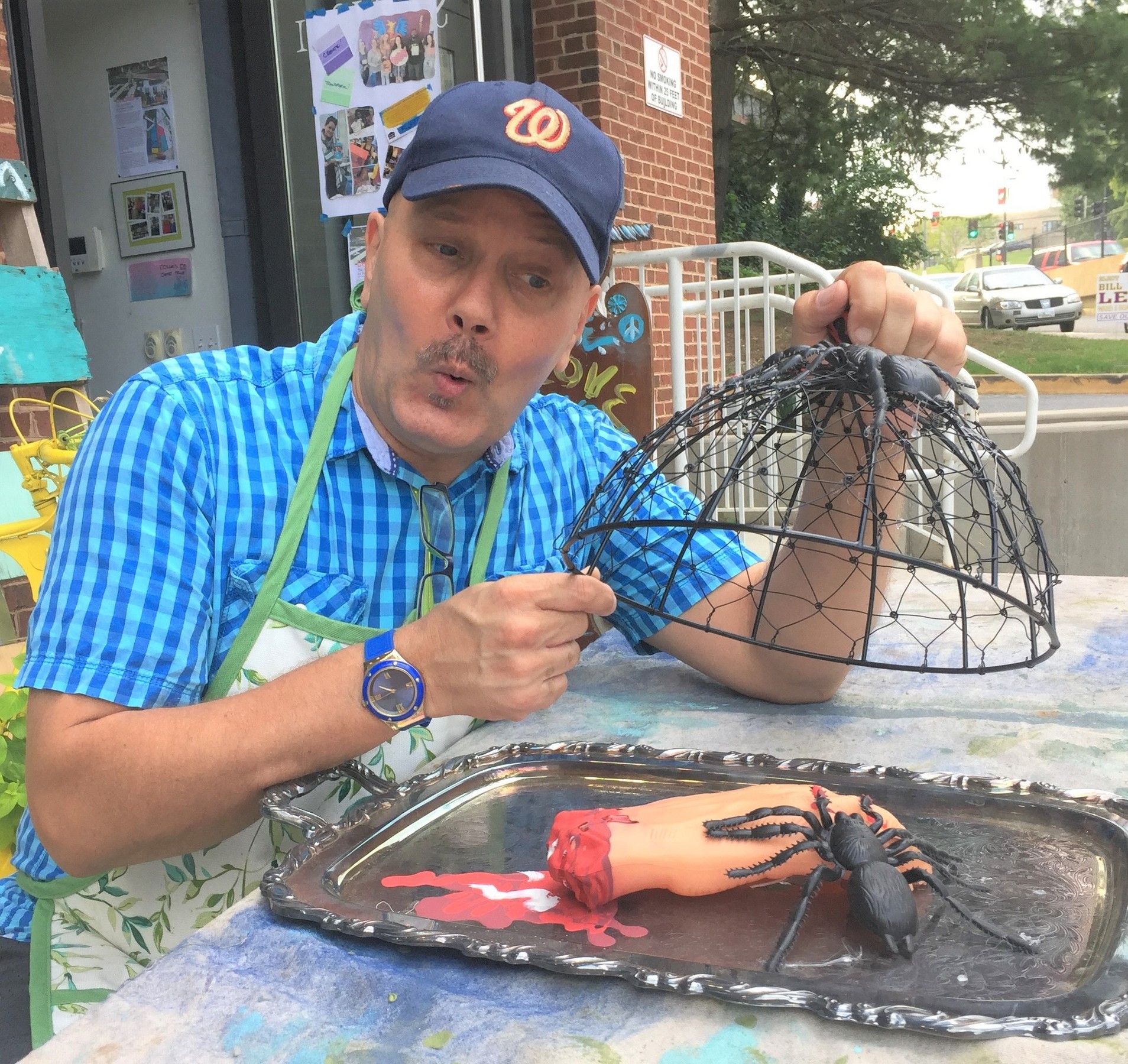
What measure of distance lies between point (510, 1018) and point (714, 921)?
0.21 metres

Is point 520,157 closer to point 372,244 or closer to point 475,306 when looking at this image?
point 475,306

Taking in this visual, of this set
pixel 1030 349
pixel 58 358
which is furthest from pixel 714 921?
pixel 1030 349

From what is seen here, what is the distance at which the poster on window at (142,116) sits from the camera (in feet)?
13.0

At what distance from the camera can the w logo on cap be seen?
1169 mm

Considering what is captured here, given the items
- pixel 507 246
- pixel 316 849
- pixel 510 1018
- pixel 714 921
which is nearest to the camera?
pixel 510 1018

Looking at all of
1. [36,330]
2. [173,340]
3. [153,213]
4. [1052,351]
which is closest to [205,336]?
[173,340]

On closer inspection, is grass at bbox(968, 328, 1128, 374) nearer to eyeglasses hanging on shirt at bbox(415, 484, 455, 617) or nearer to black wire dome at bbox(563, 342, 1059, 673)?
black wire dome at bbox(563, 342, 1059, 673)

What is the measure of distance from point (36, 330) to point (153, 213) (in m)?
1.97

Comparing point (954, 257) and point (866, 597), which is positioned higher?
point (954, 257)

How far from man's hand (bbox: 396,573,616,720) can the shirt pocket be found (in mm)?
229

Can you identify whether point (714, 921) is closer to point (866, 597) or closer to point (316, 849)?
point (316, 849)

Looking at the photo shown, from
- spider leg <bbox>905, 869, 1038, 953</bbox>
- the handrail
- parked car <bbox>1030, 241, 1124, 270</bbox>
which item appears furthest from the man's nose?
parked car <bbox>1030, 241, 1124, 270</bbox>

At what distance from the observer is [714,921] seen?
880 millimetres

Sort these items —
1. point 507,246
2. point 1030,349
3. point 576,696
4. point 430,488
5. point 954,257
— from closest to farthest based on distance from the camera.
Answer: point 507,246 → point 430,488 → point 576,696 → point 1030,349 → point 954,257
